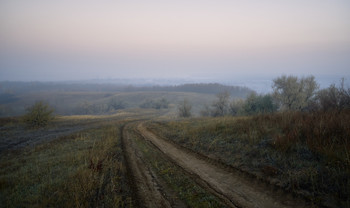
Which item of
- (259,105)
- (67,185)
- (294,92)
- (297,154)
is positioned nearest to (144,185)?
(67,185)

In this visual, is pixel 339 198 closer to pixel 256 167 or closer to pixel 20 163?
pixel 256 167

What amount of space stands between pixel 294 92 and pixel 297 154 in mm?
28305

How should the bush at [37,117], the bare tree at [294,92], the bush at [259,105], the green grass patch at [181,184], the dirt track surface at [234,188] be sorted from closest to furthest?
the dirt track surface at [234,188]
the green grass patch at [181,184]
the bush at [37,117]
the bare tree at [294,92]
the bush at [259,105]

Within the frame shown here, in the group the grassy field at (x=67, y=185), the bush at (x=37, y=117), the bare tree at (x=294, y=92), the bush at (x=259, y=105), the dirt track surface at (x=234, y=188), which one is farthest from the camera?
the bush at (x=259, y=105)

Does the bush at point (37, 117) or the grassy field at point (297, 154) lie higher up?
the grassy field at point (297, 154)

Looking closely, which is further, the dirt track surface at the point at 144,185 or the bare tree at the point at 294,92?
the bare tree at the point at 294,92

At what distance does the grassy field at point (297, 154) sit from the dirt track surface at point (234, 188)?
0.47 meters

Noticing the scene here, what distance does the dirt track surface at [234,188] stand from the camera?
4270mm

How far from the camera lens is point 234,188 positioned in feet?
16.7

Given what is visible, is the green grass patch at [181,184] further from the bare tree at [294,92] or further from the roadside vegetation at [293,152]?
the bare tree at [294,92]

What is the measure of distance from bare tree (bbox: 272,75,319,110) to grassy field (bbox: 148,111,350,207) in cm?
2309

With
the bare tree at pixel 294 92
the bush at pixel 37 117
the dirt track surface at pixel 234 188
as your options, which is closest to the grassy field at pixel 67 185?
the dirt track surface at pixel 234 188

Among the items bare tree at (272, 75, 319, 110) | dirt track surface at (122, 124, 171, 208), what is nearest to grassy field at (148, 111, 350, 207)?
dirt track surface at (122, 124, 171, 208)

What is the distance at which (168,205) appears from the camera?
4.37 metres
